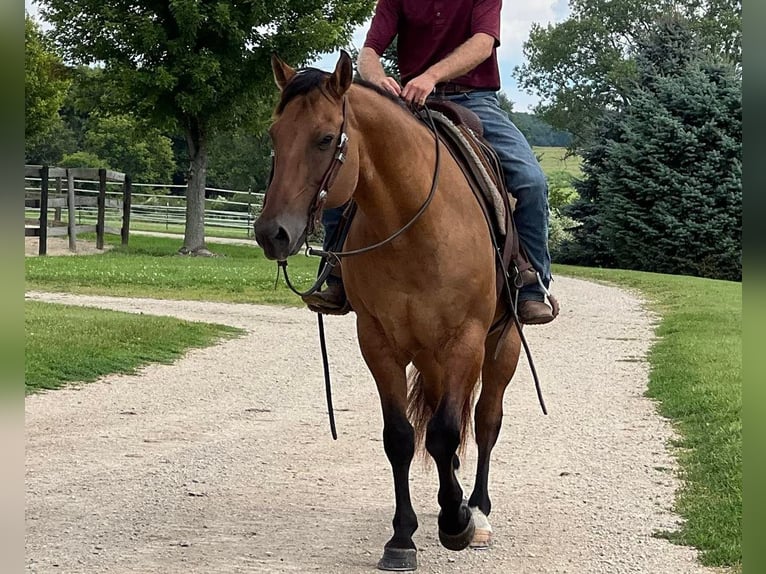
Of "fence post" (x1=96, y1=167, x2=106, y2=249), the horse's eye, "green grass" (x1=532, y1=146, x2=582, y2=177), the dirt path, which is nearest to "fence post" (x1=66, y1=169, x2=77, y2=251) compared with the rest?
"fence post" (x1=96, y1=167, x2=106, y2=249)

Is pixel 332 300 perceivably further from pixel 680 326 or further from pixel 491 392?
pixel 680 326

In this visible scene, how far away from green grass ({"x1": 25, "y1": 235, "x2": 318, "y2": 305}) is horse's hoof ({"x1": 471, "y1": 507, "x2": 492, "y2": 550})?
42.5 ft

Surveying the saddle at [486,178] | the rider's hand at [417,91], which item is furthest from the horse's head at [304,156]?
the saddle at [486,178]

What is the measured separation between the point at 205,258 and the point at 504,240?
23.6 m

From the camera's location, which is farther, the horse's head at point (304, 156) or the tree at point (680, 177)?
the tree at point (680, 177)

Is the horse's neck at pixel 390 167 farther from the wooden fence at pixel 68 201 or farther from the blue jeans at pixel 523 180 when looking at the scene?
the wooden fence at pixel 68 201

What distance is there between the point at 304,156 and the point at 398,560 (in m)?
2.03

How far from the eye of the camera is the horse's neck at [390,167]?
14.9ft

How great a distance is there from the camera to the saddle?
5.10 metres

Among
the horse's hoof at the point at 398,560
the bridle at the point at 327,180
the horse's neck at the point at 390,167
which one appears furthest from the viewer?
the horse's hoof at the point at 398,560

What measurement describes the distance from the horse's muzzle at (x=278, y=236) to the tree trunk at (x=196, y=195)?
86.3 feet

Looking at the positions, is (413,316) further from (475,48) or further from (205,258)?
(205,258)
